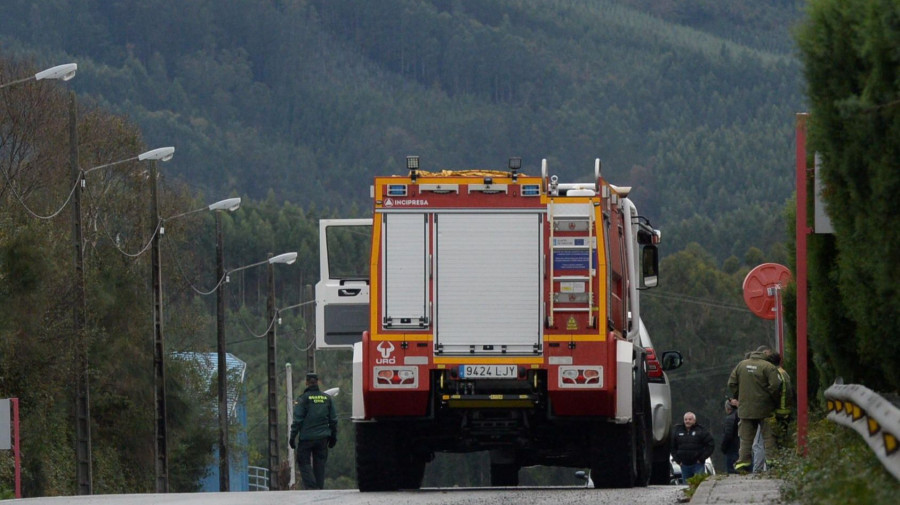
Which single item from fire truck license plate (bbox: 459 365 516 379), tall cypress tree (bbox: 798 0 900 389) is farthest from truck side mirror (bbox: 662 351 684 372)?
tall cypress tree (bbox: 798 0 900 389)

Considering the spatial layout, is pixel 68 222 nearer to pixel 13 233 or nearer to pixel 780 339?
pixel 13 233

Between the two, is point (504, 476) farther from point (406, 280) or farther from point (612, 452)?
point (406, 280)

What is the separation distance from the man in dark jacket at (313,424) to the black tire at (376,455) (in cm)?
707

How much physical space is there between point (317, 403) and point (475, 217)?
877 centimetres

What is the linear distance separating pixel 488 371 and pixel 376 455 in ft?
5.06

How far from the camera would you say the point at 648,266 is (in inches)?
802

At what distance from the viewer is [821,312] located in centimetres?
1480

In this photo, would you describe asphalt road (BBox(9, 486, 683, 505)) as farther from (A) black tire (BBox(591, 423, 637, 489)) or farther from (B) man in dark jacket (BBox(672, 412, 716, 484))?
(B) man in dark jacket (BBox(672, 412, 716, 484))

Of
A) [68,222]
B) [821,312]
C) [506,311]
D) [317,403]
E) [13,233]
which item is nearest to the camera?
[821,312]

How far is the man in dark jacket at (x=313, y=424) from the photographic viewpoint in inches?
1001

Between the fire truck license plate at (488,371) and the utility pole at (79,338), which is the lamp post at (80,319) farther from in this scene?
the fire truck license plate at (488,371)

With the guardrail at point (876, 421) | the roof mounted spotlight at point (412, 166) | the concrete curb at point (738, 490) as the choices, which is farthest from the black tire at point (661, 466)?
the guardrail at point (876, 421)

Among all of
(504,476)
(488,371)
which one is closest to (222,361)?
(504,476)

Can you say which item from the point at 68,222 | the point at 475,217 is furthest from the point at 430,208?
the point at 68,222
